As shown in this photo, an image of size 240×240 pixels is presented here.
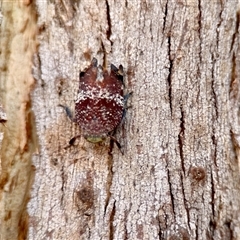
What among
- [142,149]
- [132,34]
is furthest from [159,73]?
[142,149]

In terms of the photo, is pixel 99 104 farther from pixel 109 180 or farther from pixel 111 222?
pixel 111 222

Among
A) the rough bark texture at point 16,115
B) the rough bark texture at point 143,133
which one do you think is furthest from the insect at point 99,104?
the rough bark texture at point 16,115

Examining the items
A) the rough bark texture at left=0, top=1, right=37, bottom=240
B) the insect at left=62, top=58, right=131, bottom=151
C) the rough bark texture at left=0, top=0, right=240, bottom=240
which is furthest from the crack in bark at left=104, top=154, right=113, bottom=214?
the rough bark texture at left=0, top=1, right=37, bottom=240

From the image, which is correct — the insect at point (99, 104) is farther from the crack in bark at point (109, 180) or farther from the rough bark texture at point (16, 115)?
the rough bark texture at point (16, 115)

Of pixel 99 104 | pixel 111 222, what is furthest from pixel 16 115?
pixel 111 222

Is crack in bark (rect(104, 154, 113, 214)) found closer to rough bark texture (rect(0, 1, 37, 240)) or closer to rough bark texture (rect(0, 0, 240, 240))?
rough bark texture (rect(0, 0, 240, 240))

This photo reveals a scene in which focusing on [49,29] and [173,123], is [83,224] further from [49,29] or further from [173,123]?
[49,29]
